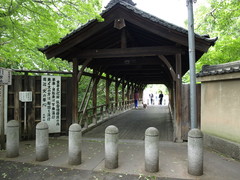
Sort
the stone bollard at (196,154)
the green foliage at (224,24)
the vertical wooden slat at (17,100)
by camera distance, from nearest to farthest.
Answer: the stone bollard at (196,154)
the vertical wooden slat at (17,100)
the green foliage at (224,24)

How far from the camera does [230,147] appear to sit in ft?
14.7

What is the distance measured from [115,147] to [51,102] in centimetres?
360

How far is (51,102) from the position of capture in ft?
20.7

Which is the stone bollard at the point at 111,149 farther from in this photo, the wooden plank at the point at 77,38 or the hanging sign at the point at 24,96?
the hanging sign at the point at 24,96

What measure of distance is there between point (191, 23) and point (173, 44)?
156 cm

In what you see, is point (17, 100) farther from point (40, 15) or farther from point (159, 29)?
point (159, 29)

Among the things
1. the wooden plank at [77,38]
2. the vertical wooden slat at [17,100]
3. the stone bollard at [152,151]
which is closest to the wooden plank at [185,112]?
the stone bollard at [152,151]

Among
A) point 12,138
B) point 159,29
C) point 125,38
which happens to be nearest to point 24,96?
point 12,138

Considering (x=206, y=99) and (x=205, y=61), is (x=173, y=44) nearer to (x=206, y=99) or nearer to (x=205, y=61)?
(x=206, y=99)

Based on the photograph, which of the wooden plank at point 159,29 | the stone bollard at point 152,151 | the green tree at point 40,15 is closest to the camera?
the stone bollard at point 152,151

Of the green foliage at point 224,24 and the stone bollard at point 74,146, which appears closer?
the stone bollard at point 74,146

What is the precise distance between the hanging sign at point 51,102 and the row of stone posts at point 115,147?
1.80 m

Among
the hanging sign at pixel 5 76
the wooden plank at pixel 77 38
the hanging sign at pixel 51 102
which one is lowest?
the hanging sign at pixel 51 102

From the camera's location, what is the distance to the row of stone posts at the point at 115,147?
11.3ft
